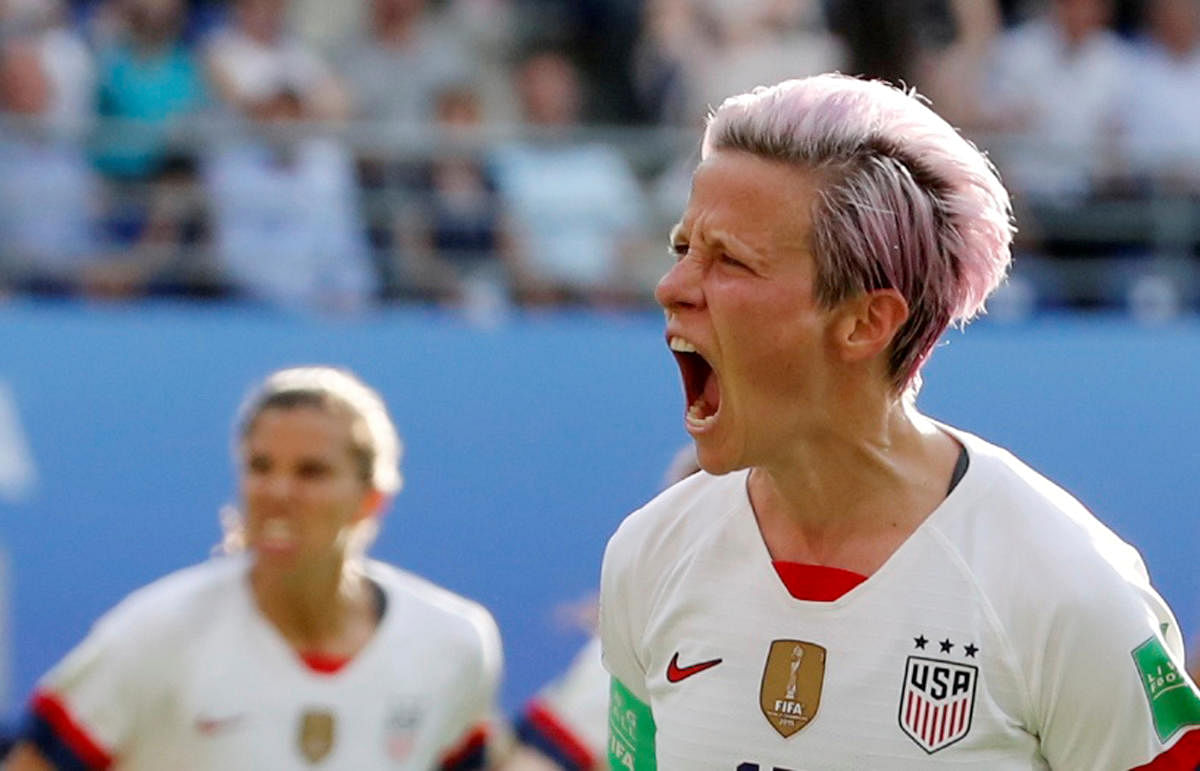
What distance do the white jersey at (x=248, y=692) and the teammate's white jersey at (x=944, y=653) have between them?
204 cm

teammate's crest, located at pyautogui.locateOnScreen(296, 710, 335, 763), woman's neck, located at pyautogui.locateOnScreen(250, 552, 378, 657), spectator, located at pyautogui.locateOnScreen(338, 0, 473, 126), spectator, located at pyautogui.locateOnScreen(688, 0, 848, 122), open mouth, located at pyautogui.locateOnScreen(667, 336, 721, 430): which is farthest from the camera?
spectator, located at pyautogui.locateOnScreen(688, 0, 848, 122)

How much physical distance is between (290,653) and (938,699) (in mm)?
2481

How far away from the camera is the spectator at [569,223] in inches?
315

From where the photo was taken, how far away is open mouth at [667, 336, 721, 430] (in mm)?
2688

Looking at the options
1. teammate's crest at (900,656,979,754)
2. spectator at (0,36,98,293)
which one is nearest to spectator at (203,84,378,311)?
spectator at (0,36,98,293)

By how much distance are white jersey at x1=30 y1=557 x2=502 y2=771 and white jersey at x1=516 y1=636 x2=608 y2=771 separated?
14 cm

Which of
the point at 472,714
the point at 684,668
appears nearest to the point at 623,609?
the point at 684,668

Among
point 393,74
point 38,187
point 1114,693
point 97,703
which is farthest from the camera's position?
point 393,74

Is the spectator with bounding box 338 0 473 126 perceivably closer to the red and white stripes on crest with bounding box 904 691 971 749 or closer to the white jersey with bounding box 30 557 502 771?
the white jersey with bounding box 30 557 502 771

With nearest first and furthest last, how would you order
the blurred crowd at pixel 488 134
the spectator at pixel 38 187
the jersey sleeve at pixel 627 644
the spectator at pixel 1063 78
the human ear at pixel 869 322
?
the human ear at pixel 869 322 < the jersey sleeve at pixel 627 644 < the spectator at pixel 38 187 < the blurred crowd at pixel 488 134 < the spectator at pixel 1063 78

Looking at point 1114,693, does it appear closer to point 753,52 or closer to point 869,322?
point 869,322

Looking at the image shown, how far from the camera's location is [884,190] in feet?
→ 8.33

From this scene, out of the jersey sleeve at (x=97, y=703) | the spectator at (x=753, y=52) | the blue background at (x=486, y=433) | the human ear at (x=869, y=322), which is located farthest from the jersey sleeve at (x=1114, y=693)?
the spectator at (x=753, y=52)

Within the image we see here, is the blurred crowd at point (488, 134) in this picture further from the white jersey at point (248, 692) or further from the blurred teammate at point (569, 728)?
the blurred teammate at point (569, 728)
